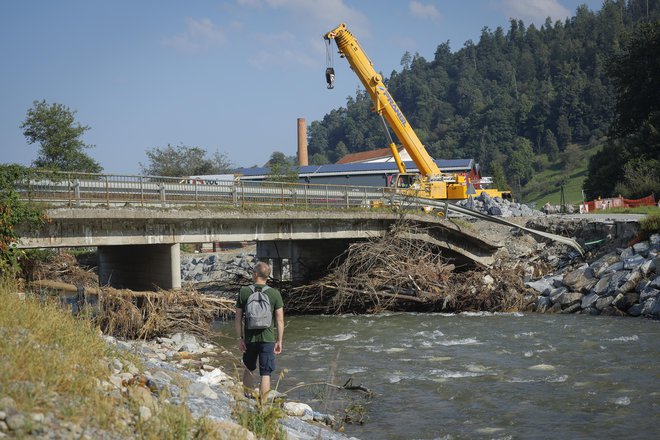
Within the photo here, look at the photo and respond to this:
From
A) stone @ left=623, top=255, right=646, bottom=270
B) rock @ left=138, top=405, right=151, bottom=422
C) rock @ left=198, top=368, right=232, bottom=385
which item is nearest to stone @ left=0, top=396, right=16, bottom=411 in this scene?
rock @ left=138, top=405, right=151, bottom=422

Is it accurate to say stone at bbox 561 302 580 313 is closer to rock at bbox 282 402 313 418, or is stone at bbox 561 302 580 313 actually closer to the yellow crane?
the yellow crane

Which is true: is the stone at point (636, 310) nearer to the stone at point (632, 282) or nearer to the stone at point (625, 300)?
the stone at point (625, 300)

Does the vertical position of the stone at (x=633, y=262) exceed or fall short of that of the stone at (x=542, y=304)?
it exceeds it

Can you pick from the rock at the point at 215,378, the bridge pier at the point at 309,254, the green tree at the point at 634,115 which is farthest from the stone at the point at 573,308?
the green tree at the point at 634,115

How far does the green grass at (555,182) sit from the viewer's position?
3893 inches

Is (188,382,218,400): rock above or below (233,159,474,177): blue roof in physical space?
below

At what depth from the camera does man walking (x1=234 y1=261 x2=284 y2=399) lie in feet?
30.7

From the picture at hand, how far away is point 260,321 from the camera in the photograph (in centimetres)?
934

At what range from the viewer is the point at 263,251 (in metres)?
30.5

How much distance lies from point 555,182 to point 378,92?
276 feet

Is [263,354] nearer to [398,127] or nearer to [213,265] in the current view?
[398,127]

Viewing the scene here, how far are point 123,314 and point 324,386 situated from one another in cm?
676

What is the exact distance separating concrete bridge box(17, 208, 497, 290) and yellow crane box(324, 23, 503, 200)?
5052mm

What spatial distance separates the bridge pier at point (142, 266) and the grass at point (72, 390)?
1167 centimetres
